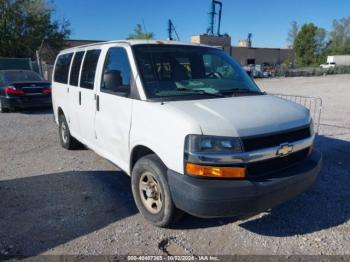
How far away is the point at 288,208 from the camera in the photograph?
4.22 m

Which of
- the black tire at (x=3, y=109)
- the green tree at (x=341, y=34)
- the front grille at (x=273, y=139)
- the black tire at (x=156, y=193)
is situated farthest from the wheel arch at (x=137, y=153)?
the green tree at (x=341, y=34)

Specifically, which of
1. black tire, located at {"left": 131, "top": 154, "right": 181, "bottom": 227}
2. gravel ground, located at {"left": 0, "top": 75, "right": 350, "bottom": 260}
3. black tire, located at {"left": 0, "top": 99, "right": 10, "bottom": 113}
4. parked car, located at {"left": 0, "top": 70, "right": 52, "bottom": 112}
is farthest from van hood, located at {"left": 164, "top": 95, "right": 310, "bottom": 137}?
black tire, located at {"left": 0, "top": 99, "right": 10, "bottom": 113}

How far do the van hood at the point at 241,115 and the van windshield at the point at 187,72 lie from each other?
0.32 meters

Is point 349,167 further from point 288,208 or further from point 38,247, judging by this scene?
point 38,247

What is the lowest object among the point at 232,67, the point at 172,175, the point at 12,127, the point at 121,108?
the point at 12,127

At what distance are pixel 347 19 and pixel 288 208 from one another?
107 m

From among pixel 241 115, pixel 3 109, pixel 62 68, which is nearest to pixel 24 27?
pixel 3 109

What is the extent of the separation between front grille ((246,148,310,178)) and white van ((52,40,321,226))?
0.4 inches

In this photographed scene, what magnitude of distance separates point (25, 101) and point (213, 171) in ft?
32.5

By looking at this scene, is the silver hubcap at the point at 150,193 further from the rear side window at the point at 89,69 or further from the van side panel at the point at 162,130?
the rear side window at the point at 89,69

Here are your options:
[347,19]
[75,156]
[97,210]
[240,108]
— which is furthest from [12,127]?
[347,19]

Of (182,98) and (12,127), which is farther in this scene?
(12,127)

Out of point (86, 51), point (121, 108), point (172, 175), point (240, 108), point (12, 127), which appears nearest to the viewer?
point (172, 175)

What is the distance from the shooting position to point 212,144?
3.09 m
